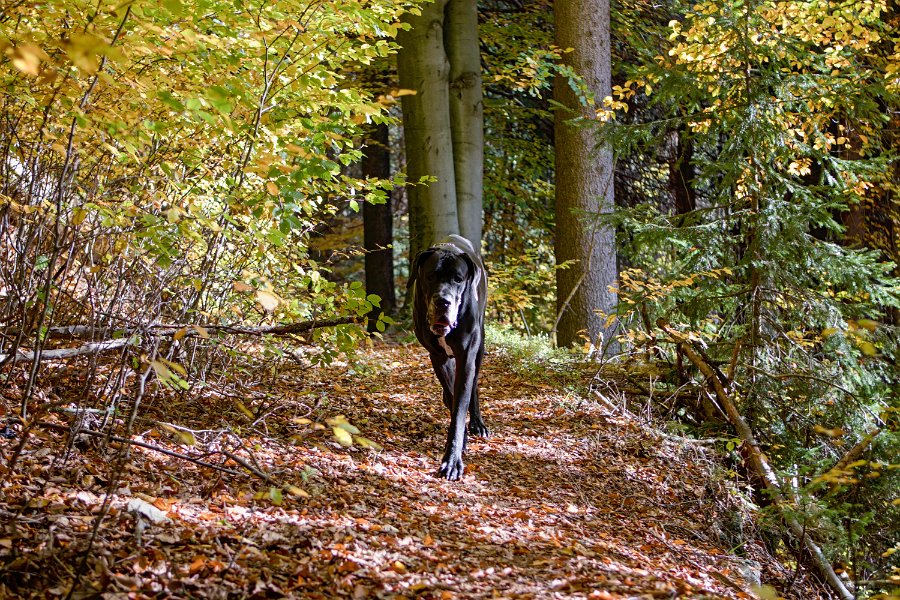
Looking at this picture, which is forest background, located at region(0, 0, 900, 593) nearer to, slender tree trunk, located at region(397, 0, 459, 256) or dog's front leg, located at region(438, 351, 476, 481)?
dog's front leg, located at region(438, 351, 476, 481)

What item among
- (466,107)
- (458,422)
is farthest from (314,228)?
(466,107)

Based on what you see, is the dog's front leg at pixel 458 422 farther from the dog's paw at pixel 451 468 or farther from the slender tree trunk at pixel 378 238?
the slender tree trunk at pixel 378 238

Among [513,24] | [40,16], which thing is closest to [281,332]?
[40,16]

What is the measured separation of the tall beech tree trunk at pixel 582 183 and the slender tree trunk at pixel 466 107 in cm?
149

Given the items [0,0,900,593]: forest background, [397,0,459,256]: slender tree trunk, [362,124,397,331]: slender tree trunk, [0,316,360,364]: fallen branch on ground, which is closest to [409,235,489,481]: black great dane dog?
[0,0,900,593]: forest background

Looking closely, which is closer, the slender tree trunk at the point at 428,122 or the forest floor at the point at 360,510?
the forest floor at the point at 360,510

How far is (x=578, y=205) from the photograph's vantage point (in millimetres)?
10336

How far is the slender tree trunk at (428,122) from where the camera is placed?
34.6 feet

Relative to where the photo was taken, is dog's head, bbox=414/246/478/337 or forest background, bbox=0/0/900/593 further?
dog's head, bbox=414/246/478/337

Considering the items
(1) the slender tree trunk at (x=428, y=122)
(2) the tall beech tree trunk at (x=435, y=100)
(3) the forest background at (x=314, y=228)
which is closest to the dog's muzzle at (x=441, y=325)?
(3) the forest background at (x=314, y=228)

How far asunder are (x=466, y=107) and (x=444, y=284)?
6.95 meters

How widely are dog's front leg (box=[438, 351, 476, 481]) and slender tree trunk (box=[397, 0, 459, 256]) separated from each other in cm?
529

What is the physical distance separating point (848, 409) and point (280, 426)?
465 centimetres

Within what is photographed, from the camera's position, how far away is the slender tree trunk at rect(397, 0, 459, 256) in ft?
34.6
